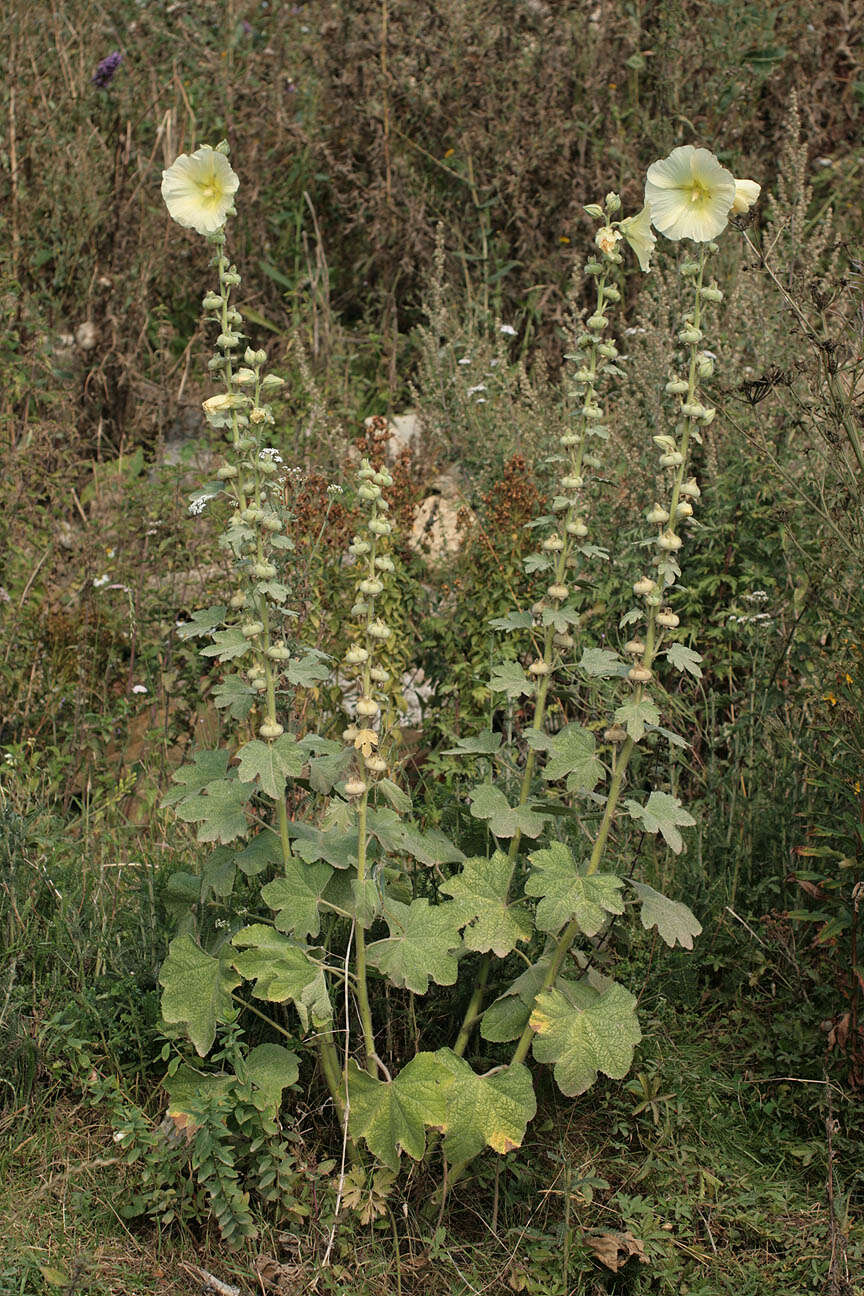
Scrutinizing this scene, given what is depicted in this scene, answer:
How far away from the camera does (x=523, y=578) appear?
3.79 metres

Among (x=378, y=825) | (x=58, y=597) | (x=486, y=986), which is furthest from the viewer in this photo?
(x=58, y=597)

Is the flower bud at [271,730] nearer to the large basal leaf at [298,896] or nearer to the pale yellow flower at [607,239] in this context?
the large basal leaf at [298,896]

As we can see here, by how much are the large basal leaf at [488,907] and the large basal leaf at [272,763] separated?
378 mm

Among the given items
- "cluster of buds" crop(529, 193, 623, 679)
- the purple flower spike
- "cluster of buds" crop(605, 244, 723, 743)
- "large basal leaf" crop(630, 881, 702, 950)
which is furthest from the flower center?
the purple flower spike

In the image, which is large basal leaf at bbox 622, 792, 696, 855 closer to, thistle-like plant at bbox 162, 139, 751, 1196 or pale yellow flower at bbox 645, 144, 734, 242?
thistle-like plant at bbox 162, 139, 751, 1196

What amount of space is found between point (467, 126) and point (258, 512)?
14.5ft

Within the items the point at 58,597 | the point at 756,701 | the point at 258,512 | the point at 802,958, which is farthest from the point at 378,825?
the point at 58,597

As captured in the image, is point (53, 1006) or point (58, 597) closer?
point (53, 1006)

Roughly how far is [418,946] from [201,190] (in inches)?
55.6

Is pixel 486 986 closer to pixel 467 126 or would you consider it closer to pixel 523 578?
pixel 523 578

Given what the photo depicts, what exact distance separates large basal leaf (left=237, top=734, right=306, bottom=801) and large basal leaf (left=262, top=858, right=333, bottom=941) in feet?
0.51

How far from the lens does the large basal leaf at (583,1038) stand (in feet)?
7.04

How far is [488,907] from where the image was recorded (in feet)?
7.70

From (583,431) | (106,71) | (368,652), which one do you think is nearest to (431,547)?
(583,431)
